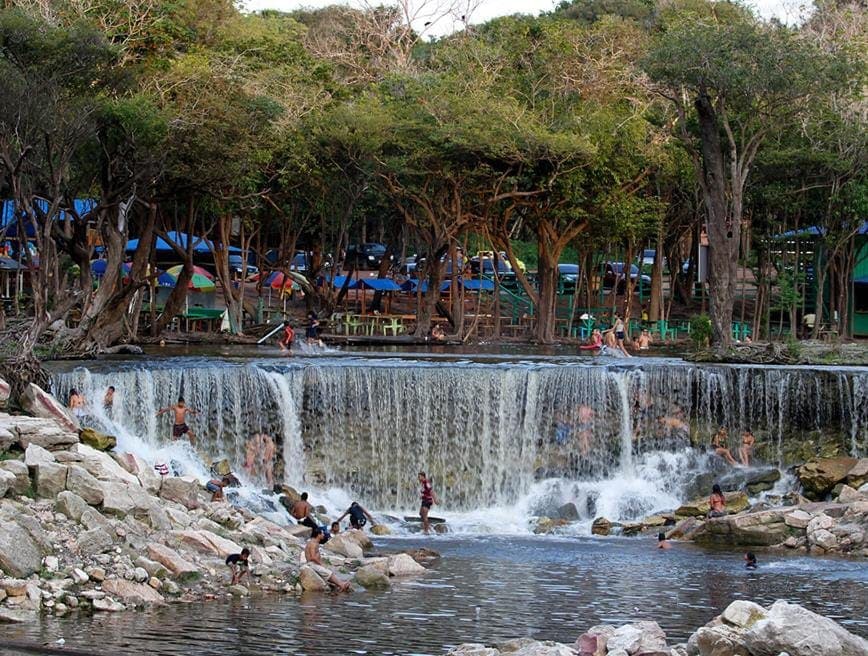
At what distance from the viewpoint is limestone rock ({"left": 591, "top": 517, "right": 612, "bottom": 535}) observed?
2667cm

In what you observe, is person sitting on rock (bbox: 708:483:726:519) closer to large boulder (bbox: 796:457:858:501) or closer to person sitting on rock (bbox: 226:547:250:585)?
large boulder (bbox: 796:457:858:501)

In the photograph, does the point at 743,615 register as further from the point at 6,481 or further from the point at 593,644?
the point at 6,481

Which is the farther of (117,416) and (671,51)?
(671,51)

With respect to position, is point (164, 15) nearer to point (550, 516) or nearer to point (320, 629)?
point (550, 516)

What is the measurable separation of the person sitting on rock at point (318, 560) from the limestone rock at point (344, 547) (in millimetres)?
115

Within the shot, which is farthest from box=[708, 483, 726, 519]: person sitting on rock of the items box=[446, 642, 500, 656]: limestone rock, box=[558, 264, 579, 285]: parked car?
box=[558, 264, 579, 285]: parked car

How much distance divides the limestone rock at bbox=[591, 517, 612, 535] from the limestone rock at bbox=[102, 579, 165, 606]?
10372mm

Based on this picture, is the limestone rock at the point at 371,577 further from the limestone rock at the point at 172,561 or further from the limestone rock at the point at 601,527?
the limestone rock at the point at 601,527

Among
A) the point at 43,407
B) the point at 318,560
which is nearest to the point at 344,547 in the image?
the point at 318,560

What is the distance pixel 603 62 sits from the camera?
4684 cm

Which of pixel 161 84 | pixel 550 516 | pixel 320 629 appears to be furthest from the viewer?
pixel 161 84

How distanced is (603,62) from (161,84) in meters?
15.0

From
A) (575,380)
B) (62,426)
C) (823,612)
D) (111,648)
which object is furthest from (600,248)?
(111,648)

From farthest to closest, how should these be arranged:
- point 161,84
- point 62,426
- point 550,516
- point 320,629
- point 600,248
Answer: point 600,248 → point 161,84 → point 550,516 → point 62,426 → point 320,629
